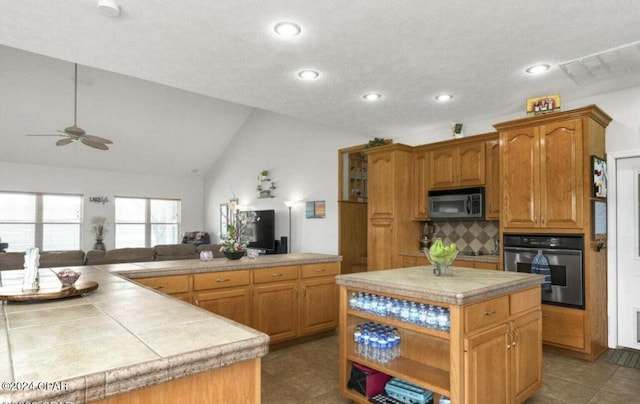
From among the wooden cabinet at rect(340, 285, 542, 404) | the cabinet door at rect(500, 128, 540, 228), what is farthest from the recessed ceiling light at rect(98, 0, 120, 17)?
the cabinet door at rect(500, 128, 540, 228)

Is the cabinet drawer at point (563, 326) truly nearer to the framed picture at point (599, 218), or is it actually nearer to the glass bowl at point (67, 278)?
the framed picture at point (599, 218)

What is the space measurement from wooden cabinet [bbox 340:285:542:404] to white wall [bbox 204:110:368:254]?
4020 mm

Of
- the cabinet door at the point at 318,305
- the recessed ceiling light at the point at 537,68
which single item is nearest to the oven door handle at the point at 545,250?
the recessed ceiling light at the point at 537,68

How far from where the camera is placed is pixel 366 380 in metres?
2.50


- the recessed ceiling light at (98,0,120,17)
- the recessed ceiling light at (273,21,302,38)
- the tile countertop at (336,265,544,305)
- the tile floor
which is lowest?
the tile floor

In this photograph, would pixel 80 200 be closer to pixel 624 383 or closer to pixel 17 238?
pixel 17 238

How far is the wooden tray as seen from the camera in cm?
165

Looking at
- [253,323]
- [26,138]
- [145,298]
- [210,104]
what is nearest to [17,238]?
[26,138]

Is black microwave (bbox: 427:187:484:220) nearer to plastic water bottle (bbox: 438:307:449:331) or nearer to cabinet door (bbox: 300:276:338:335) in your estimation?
cabinet door (bbox: 300:276:338:335)

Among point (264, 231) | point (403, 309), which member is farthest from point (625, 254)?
point (264, 231)

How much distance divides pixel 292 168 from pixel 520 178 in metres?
4.59

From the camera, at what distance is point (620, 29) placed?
269 centimetres

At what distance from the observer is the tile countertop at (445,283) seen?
208 cm

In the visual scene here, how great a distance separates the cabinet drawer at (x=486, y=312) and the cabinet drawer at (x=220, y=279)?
2.21 metres
